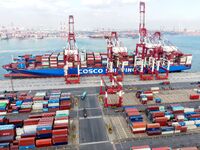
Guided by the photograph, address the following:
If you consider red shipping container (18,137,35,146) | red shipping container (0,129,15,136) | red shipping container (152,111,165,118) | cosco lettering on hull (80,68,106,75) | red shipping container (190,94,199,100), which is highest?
cosco lettering on hull (80,68,106,75)

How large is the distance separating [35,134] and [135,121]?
→ 79.0 feet

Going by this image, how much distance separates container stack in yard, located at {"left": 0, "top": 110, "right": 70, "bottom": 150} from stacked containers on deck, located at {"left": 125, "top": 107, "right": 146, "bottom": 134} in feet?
51.3

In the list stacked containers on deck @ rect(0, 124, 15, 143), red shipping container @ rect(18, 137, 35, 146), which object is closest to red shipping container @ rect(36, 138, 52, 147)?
red shipping container @ rect(18, 137, 35, 146)

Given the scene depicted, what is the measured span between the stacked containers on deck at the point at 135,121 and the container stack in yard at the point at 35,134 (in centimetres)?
1564

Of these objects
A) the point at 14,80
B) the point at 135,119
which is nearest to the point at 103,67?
the point at 14,80

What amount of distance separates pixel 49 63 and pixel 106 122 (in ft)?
178

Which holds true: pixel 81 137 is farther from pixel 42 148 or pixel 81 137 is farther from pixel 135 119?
pixel 135 119

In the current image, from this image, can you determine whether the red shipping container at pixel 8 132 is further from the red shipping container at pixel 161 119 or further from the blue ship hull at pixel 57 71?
the blue ship hull at pixel 57 71

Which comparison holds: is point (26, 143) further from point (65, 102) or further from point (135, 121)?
point (135, 121)

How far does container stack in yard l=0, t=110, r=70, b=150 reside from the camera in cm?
4116

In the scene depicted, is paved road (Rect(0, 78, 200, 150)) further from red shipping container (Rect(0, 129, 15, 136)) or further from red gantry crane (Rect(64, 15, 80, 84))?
red gantry crane (Rect(64, 15, 80, 84))

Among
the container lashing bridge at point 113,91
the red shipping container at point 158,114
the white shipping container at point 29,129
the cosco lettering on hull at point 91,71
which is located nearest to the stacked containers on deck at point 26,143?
the white shipping container at point 29,129

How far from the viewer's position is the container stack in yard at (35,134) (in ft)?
135

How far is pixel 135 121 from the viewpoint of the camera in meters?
48.9
